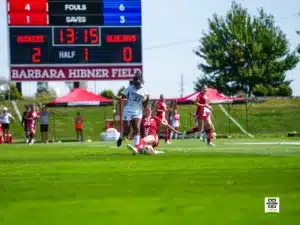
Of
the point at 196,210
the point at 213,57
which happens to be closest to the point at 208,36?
the point at 213,57

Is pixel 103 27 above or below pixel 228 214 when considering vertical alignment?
above

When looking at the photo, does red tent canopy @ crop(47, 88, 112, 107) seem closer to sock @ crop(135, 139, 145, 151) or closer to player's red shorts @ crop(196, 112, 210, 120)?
player's red shorts @ crop(196, 112, 210, 120)

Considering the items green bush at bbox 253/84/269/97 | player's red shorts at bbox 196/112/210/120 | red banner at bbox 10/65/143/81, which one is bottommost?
player's red shorts at bbox 196/112/210/120

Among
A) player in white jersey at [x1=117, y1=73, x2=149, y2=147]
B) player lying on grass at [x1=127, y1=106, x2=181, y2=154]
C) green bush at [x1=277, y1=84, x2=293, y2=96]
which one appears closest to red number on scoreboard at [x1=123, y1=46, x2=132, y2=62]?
player lying on grass at [x1=127, y1=106, x2=181, y2=154]

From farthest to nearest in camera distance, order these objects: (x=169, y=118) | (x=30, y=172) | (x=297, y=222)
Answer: (x=169, y=118), (x=30, y=172), (x=297, y=222)

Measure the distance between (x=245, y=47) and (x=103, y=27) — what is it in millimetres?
53349

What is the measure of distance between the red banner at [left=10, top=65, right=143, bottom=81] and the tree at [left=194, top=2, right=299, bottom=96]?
5077 centimetres

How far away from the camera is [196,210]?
27.3 ft

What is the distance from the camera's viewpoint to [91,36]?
42.0 metres

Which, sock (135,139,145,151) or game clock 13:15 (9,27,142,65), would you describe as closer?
sock (135,139,145,151)

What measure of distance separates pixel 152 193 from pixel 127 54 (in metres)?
32.5

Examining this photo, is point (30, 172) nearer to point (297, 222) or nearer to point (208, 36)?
point (297, 222)

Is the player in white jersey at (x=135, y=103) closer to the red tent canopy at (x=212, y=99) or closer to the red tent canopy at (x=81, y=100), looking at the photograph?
the red tent canopy at (x=81, y=100)

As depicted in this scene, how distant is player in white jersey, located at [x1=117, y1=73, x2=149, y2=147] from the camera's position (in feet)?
71.5
